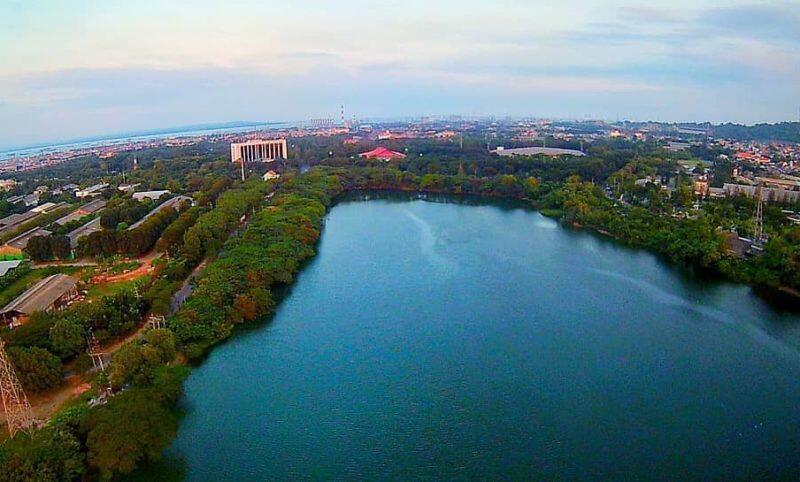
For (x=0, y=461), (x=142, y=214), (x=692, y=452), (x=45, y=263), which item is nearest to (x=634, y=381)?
(x=692, y=452)

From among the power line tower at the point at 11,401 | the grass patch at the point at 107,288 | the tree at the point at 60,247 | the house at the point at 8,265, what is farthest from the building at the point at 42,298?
the power line tower at the point at 11,401

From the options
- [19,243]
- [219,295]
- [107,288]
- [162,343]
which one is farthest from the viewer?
[19,243]

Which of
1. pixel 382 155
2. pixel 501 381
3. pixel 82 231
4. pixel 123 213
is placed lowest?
pixel 501 381

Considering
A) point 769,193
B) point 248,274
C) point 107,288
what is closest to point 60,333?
point 107,288

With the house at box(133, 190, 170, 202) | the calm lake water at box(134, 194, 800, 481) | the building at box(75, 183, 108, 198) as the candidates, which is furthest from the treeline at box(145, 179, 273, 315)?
the building at box(75, 183, 108, 198)

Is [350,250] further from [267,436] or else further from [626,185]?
[626,185]

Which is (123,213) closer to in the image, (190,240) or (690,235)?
(190,240)
